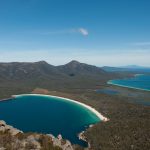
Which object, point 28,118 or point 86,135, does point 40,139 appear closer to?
point 86,135

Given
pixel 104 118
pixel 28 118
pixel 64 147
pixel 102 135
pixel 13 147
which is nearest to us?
pixel 13 147

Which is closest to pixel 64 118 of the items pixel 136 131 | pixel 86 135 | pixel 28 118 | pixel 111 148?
pixel 28 118

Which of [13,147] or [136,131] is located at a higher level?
[13,147]

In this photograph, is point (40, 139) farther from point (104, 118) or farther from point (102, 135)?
point (104, 118)

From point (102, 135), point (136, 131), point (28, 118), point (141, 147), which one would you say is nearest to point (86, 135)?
point (102, 135)

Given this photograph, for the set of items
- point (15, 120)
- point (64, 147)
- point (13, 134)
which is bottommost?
point (15, 120)

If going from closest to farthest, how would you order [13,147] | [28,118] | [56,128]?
[13,147], [56,128], [28,118]

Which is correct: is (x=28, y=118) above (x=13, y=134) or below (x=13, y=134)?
below

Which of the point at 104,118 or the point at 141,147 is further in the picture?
the point at 104,118

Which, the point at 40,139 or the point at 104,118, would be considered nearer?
the point at 40,139
